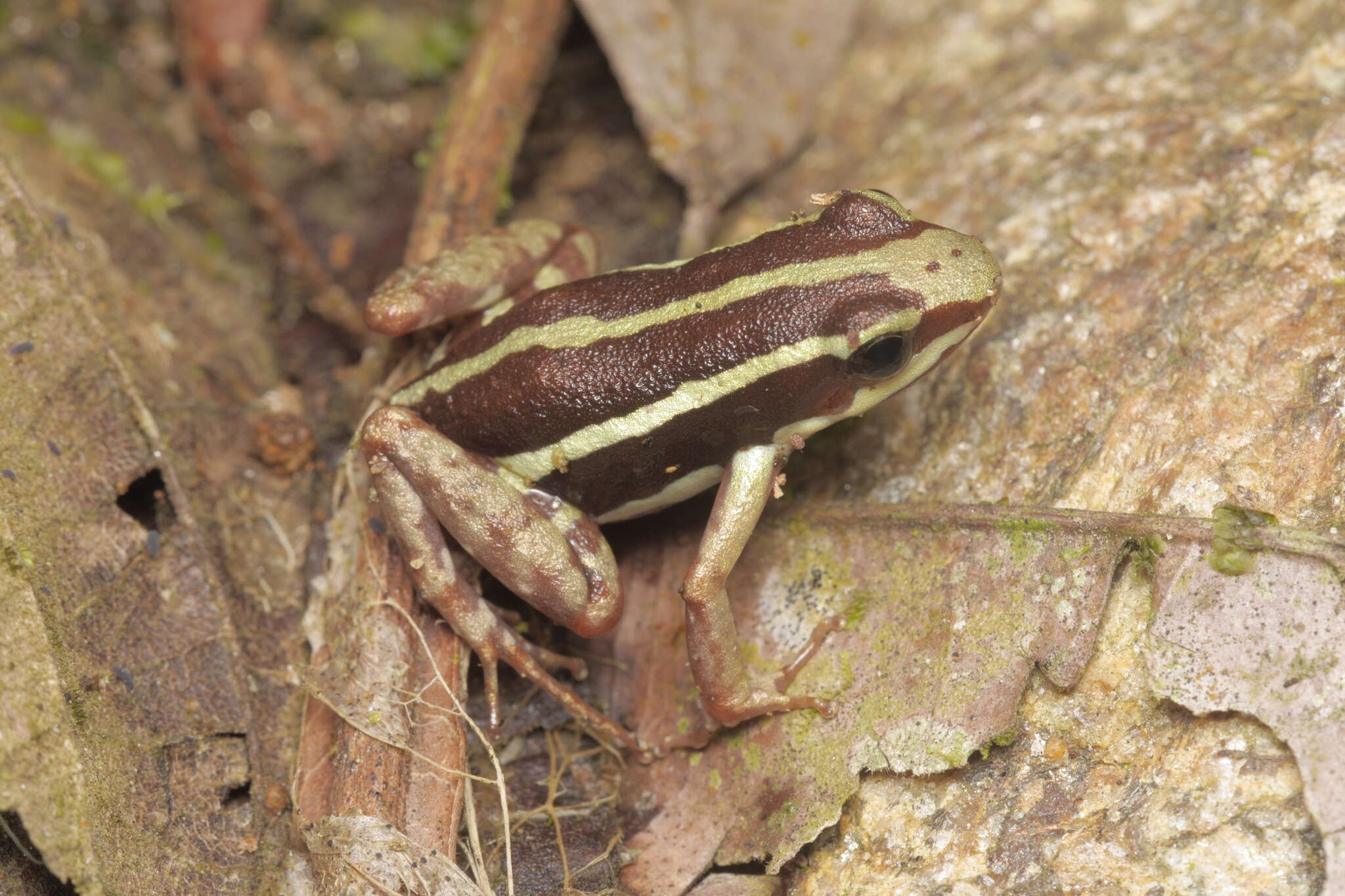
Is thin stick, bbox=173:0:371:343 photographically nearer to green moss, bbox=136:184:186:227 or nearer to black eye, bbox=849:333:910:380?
green moss, bbox=136:184:186:227

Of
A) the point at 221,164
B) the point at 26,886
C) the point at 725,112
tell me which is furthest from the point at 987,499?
the point at 221,164

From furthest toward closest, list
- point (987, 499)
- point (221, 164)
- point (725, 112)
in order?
point (221, 164) → point (725, 112) → point (987, 499)

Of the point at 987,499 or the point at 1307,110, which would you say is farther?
the point at 1307,110

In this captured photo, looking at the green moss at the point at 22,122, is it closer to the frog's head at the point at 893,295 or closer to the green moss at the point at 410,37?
the green moss at the point at 410,37

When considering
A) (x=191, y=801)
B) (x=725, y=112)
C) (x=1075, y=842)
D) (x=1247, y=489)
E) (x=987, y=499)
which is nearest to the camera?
(x=1075, y=842)

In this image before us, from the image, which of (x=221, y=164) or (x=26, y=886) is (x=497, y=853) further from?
(x=221, y=164)

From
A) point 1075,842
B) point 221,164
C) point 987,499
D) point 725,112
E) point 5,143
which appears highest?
point 5,143

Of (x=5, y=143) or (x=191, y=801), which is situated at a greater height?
(x=5, y=143)

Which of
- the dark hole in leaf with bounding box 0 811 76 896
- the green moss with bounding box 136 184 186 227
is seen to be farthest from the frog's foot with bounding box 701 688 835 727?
the green moss with bounding box 136 184 186 227
